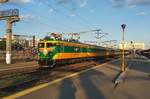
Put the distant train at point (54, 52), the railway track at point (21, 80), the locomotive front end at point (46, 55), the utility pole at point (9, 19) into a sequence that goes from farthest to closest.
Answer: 1. the utility pole at point (9, 19)
2. the distant train at point (54, 52)
3. the locomotive front end at point (46, 55)
4. the railway track at point (21, 80)

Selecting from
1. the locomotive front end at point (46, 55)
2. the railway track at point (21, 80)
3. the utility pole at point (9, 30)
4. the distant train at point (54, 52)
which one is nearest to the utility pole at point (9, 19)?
the utility pole at point (9, 30)

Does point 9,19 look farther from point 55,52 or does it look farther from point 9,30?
point 55,52

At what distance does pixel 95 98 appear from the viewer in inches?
515

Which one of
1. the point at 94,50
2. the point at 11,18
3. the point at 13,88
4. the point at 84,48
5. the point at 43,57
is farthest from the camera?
the point at 94,50

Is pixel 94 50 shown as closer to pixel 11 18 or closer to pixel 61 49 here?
pixel 11 18

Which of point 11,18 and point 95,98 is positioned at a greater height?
point 11,18

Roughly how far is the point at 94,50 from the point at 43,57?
2642 cm

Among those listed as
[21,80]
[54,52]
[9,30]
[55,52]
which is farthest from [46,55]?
[9,30]

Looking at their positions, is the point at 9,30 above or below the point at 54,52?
above

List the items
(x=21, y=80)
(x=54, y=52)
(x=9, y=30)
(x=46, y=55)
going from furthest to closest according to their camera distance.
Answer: (x=9, y=30) → (x=54, y=52) → (x=46, y=55) → (x=21, y=80)

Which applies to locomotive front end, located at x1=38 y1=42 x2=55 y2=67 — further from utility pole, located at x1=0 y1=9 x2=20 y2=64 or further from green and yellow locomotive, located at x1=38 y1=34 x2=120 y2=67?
utility pole, located at x1=0 y1=9 x2=20 y2=64

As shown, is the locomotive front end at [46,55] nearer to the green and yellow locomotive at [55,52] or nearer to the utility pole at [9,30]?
the green and yellow locomotive at [55,52]

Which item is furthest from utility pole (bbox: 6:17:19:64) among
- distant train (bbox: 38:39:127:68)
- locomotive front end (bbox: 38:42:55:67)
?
locomotive front end (bbox: 38:42:55:67)

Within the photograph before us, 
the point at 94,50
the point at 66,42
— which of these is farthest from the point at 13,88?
the point at 94,50
